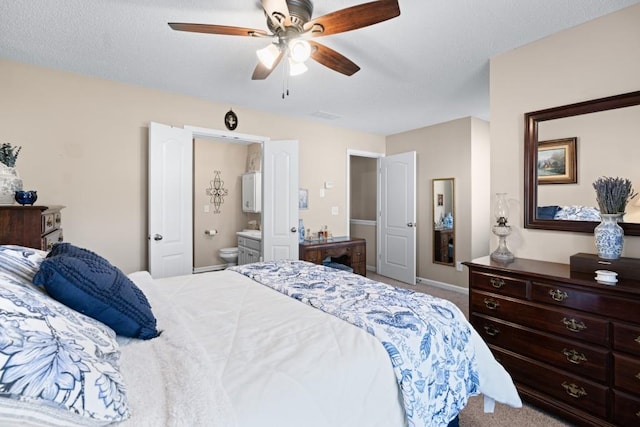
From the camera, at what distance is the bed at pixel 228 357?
0.68 m

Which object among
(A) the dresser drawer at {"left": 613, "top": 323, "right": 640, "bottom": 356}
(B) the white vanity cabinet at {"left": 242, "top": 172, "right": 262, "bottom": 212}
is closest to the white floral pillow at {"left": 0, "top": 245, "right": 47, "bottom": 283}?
(A) the dresser drawer at {"left": 613, "top": 323, "right": 640, "bottom": 356}

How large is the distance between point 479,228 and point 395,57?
9.60 ft

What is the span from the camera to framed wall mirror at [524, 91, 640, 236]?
194cm

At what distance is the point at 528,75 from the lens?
7.84 ft

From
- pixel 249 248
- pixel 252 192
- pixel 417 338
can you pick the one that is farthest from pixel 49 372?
pixel 252 192

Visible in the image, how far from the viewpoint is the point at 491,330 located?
2172mm

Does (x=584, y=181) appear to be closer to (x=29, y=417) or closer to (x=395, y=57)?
(x=395, y=57)

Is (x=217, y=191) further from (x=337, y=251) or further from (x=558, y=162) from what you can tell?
(x=558, y=162)

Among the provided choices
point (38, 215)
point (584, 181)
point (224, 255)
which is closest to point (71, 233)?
point (38, 215)

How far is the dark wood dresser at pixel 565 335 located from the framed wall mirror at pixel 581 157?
0.38 metres

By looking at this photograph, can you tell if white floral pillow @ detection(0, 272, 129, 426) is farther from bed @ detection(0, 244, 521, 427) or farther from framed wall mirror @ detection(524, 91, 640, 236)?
framed wall mirror @ detection(524, 91, 640, 236)

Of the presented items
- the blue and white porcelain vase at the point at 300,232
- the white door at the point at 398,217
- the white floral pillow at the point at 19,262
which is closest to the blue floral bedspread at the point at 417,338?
the white floral pillow at the point at 19,262

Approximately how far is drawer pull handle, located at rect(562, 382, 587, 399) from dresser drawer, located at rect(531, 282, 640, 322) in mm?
466

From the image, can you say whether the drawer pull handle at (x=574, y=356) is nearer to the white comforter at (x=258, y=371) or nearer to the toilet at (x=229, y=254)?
the white comforter at (x=258, y=371)
